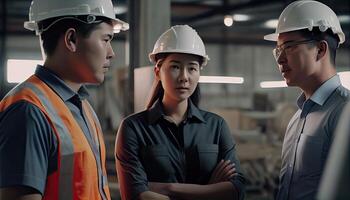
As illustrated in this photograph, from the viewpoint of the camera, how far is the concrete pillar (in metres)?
4.06

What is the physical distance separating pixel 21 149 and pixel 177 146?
116 cm

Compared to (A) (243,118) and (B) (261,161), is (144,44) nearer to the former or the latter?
(B) (261,161)

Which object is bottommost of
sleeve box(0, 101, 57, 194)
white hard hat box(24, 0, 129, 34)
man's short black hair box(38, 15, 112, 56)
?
sleeve box(0, 101, 57, 194)

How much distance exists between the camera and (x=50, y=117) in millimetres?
1503

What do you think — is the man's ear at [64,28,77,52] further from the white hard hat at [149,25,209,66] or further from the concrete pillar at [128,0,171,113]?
the concrete pillar at [128,0,171,113]

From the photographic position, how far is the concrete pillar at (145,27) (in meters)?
4.06

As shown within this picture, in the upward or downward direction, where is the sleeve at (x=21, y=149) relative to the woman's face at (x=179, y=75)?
downward

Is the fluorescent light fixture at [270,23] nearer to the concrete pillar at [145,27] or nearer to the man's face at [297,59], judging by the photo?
the concrete pillar at [145,27]

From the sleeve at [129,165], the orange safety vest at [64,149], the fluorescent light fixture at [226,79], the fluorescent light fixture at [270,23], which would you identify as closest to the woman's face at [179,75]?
the sleeve at [129,165]

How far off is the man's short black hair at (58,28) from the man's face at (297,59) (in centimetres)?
103

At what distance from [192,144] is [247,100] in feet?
38.8

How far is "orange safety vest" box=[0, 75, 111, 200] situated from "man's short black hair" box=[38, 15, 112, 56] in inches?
5.9

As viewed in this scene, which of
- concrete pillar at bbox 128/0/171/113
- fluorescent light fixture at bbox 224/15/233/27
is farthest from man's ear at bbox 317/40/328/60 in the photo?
fluorescent light fixture at bbox 224/15/233/27

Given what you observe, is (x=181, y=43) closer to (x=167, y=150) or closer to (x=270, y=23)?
(x=167, y=150)
